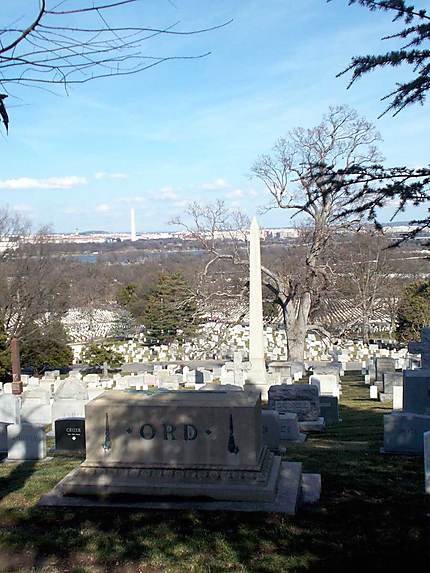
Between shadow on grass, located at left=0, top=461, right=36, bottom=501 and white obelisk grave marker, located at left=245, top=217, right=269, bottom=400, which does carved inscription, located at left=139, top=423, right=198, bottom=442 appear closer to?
shadow on grass, located at left=0, top=461, right=36, bottom=501

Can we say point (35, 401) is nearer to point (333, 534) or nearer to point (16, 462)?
point (16, 462)

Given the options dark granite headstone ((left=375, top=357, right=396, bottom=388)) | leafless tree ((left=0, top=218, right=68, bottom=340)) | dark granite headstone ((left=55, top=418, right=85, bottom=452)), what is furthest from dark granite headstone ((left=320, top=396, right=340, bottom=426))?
leafless tree ((left=0, top=218, right=68, bottom=340))

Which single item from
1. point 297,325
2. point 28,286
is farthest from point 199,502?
point 28,286

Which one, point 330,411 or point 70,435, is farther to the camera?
point 330,411

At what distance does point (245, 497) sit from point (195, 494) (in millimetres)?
486

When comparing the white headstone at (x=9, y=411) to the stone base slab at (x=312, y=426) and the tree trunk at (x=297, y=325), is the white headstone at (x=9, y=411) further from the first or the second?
the tree trunk at (x=297, y=325)

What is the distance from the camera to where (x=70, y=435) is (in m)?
10.4

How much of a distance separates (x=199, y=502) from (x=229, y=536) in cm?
80

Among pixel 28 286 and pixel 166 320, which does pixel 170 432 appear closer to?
pixel 28 286

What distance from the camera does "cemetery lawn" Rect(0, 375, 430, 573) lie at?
195 inches

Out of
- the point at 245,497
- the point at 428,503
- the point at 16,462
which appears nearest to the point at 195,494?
the point at 245,497

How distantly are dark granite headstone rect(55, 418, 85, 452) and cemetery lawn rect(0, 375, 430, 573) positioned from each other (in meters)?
2.87

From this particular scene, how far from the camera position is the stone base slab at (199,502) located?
6066mm

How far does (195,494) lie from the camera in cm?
629
